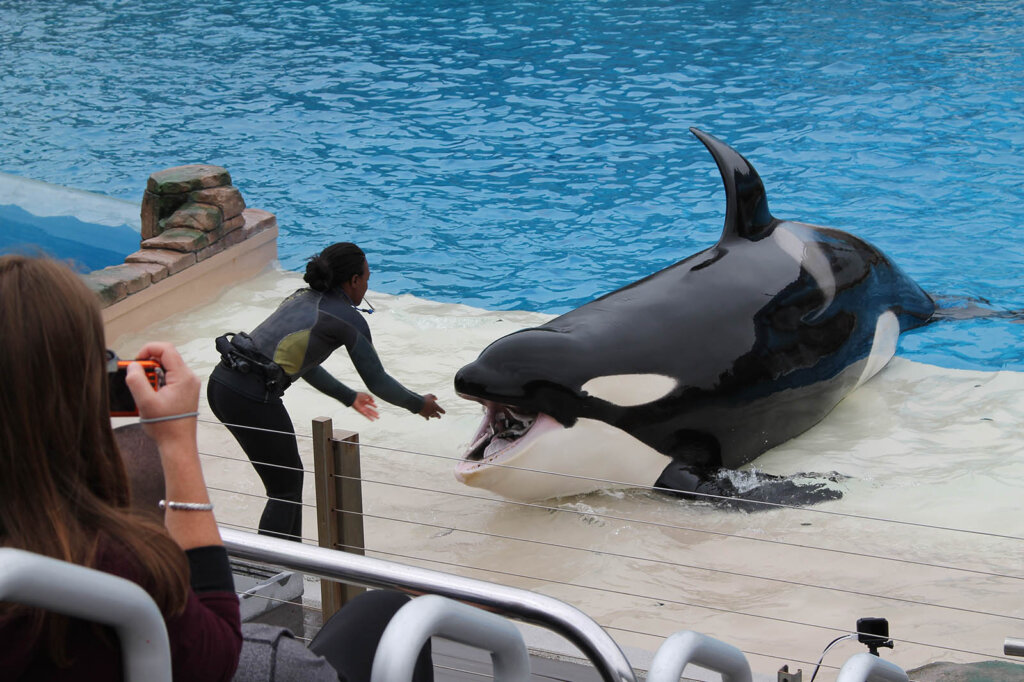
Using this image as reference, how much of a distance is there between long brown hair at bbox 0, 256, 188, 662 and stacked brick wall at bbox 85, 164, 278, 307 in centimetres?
653

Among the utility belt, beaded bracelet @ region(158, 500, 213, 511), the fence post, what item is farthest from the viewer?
the utility belt

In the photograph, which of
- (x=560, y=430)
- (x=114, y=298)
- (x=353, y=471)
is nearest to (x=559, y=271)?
(x=114, y=298)

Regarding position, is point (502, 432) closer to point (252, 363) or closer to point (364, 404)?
point (364, 404)

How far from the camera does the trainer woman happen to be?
172 inches

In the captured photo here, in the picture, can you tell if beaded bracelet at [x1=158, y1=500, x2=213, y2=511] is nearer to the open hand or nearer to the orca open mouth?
the open hand

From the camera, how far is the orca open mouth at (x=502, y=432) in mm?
5129

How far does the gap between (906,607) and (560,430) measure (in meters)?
1.74

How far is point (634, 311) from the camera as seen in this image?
5.67 m

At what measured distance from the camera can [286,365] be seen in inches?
178

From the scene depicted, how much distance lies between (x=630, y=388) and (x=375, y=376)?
1379mm

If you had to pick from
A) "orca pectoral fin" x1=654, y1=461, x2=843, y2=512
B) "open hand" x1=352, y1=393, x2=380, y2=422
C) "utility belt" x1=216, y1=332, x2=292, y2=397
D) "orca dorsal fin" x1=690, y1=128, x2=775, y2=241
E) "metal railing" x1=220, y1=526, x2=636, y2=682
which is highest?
"metal railing" x1=220, y1=526, x2=636, y2=682

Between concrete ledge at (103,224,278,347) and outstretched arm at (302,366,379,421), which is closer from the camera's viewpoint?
outstretched arm at (302,366,379,421)

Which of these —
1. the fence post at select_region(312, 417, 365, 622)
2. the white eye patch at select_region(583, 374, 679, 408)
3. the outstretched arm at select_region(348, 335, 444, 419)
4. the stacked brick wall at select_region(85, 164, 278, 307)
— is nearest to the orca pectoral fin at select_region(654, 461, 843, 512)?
the white eye patch at select_region(583, 374, 679, 408)

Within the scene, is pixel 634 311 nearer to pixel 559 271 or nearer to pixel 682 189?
pixel 559 271
